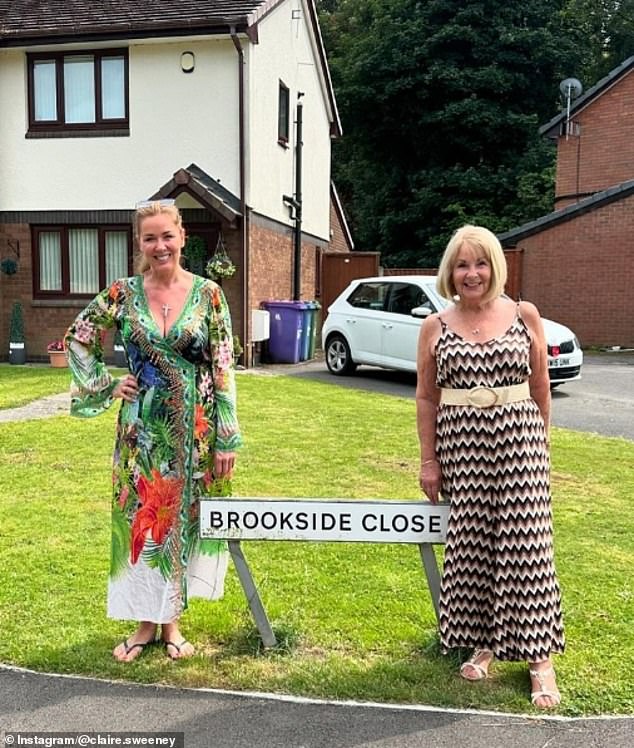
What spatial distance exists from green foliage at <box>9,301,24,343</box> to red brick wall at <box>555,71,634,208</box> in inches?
673

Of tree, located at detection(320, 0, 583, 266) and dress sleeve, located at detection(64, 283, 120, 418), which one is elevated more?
tree, located at detection(320, 0, 583, 266)

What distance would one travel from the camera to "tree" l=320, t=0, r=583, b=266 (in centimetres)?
3139

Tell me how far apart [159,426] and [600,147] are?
77.7ft

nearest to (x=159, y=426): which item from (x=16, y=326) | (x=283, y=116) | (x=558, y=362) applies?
(x=558, y=362)

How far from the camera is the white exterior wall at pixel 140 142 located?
1432 cm

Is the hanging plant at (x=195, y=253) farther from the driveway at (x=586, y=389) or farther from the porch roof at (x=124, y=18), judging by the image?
the porch roof at (x=124, y=18)

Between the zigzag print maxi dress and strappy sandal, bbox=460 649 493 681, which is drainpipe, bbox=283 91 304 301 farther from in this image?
strappy sandal, bbox=460 649 493 681

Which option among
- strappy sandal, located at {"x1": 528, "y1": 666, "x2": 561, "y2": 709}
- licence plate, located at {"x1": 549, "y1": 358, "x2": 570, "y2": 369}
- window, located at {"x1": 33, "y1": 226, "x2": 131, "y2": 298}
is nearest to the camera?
strappy sandal, located at {"x1": 528, "y1": 666, "x2": 561, "y2": 709}

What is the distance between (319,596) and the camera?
13.9 ft

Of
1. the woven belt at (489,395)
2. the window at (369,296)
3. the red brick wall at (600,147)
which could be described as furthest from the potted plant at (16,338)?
the red brick wall at (600,147)

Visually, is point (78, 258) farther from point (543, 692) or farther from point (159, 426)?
point (543, 692)

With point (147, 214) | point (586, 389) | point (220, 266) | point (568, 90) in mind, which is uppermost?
point (568, 90)

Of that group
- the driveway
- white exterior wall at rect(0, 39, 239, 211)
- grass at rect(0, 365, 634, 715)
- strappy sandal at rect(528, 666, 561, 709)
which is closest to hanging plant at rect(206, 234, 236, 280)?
white exterior wall at rect(0, 39, 239, 211)

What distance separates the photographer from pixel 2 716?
311 cm
